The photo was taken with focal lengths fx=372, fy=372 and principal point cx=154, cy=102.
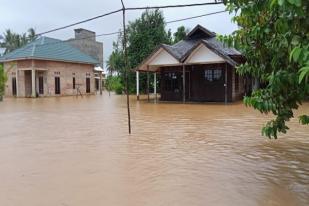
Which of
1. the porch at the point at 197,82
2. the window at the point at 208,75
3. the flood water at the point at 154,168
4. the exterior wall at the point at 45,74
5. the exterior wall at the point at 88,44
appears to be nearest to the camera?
the flood water at the point at 154,168

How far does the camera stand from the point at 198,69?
2389 cm

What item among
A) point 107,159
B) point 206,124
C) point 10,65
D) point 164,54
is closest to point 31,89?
point 10,65

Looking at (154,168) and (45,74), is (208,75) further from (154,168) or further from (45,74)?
(45,74)

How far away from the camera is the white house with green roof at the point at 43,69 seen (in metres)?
36.1

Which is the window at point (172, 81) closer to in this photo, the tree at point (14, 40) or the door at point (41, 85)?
the door at point (41, 85)

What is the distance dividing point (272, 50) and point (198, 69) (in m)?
19.9

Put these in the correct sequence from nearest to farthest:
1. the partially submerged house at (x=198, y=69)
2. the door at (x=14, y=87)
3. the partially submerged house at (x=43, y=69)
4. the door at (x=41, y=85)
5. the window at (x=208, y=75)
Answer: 1. the partially submerged house at (x=198, y=69)
2. the window at (x=208, y=75)
3. the partially submerged house at (x=43, y=69)
4. the door at (x=41, y=85)
5. the door at (x=14, y=87)

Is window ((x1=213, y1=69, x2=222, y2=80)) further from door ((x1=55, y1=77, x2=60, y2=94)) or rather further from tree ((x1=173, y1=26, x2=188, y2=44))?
door ((x1=55, y1=77, x2=60, y2=94))

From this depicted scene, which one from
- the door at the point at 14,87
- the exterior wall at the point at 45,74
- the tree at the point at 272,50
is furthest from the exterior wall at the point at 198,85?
the door at the point at 14,87

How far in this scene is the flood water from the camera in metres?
4.69

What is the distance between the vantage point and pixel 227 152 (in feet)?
24.4

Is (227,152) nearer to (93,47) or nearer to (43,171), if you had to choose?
(43,171)

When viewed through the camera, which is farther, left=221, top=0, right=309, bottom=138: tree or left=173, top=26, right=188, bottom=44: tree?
left=173, top=26, right=188, bottom=44: tree

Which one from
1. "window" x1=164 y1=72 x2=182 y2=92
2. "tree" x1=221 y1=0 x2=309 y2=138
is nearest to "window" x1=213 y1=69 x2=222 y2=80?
"window" x1=164 y1=72 x2=182 y2=92
